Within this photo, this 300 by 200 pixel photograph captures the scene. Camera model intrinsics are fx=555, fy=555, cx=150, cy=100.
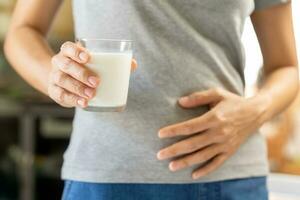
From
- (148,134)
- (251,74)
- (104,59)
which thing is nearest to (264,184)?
(148,134)

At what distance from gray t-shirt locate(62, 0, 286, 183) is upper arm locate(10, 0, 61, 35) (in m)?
0.11

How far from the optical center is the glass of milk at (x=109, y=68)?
0.74 meters

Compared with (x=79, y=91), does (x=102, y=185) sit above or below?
below

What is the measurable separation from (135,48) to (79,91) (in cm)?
14

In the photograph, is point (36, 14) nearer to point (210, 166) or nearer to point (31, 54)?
point (31, 54)

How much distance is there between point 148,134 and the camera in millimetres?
835

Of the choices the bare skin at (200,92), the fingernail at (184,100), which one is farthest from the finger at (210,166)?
the fingernail at (184,100)

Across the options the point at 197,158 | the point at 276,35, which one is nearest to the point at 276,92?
the point at 276,35

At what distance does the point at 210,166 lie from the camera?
85cm

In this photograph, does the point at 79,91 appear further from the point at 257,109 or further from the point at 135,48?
the point at 257,109

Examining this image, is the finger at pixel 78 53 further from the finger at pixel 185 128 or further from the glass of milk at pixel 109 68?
the finger at pixel 185 128

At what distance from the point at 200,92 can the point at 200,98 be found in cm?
1

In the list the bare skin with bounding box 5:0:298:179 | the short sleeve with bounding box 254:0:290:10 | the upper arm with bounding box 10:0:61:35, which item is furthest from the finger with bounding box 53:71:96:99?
the short sleeve with bounding box 254:0:290:10

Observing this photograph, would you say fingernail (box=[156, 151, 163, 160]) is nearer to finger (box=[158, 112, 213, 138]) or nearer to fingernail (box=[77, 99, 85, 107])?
finger (box=[158, 112, 213, 138])
